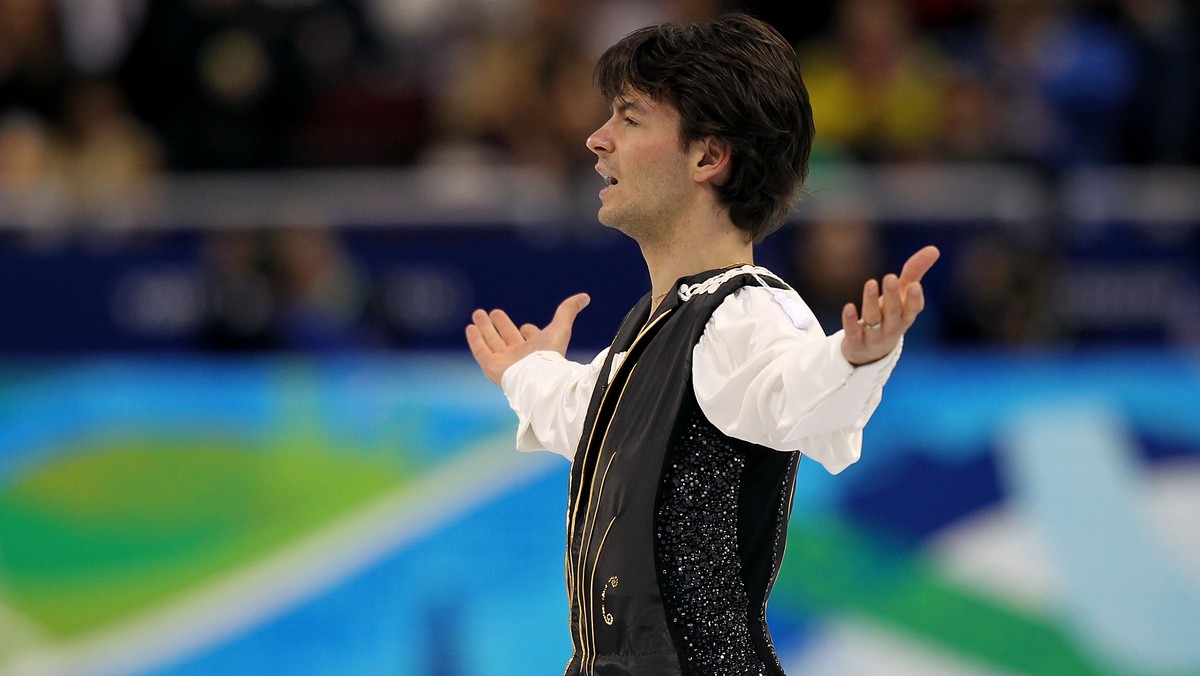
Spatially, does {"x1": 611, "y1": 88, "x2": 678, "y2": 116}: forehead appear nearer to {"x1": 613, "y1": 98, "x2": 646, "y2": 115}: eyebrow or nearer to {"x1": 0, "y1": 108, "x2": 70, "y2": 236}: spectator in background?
{"x1": 613, "y1": 98, "x2": 646, "y2": 115}: eyebrow

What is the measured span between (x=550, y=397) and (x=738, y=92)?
79cm

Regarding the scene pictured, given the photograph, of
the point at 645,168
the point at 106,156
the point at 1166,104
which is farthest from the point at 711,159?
the point at 1166,104

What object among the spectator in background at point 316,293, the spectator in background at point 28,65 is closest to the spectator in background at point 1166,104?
the spectator in background at point 316,293

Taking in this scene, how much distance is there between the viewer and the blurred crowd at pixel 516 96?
8992 millimetres

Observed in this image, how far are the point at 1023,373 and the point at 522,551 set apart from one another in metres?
2.24

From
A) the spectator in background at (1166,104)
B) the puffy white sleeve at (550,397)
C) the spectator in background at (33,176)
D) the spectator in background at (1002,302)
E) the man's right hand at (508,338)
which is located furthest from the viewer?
the spectator in background at (1166,104)

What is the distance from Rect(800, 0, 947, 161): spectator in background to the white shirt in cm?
582

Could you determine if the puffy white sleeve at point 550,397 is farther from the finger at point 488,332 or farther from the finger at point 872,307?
the finger at point 872,307

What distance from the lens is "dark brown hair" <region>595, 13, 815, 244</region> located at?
3.29 meters

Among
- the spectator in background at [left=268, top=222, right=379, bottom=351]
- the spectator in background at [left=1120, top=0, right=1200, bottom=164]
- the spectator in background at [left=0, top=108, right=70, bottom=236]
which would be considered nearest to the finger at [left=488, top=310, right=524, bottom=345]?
the spectator in background at [left=268, top=222, right=379, bottom=351]

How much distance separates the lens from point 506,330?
155 inches

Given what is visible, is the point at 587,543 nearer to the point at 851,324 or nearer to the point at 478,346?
the point at 478,346

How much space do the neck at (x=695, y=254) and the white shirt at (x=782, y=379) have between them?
6.9 inches

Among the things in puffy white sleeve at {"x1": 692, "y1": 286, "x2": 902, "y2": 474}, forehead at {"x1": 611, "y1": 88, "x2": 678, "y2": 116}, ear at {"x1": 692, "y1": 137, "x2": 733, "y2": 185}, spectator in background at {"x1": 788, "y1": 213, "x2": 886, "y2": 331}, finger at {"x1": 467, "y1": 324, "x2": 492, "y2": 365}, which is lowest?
puffy white sleeve at {"x1": 692, "y1": 286, "x2": 902, "y2": 474}
